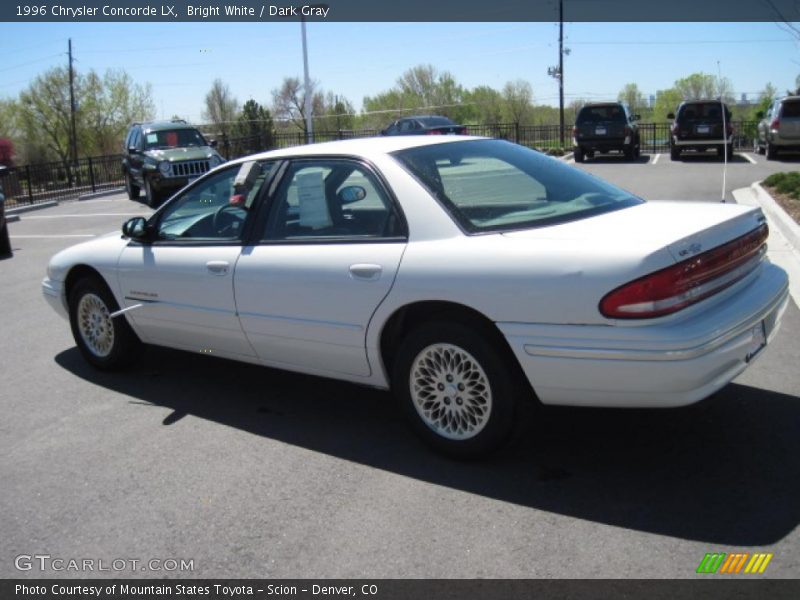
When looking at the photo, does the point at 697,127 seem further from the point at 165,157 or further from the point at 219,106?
the point at 219,106

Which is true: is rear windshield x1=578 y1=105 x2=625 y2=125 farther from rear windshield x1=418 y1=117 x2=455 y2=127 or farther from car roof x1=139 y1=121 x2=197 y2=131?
car roof x1=139 y1=121 x2=197 y2=131

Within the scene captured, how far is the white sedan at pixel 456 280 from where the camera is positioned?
3.48 metres

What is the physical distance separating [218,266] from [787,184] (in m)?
11.1

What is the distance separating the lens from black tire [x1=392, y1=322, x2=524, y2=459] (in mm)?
3820

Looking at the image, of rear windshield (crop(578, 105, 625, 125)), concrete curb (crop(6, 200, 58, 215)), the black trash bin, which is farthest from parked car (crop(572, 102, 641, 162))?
the black trash bin

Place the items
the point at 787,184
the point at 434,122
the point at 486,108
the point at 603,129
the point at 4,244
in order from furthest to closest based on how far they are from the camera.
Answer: the point at 486,108, the point at 434,122, the point at 603,129, the point at 787,184, the point at 4,244

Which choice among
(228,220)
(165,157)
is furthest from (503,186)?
(165,157)

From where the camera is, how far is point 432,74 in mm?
67312

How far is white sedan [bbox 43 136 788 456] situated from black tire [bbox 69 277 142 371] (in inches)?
10.1

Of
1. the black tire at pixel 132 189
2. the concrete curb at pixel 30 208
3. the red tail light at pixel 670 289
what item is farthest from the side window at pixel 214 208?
the concrete curb at pixel 30 208

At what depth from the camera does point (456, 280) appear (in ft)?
12.6

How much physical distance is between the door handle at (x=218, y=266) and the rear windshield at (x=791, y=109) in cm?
2072

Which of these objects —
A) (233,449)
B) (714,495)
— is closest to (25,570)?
(233,449)

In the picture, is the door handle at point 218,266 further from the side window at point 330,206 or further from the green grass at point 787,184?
the green grass at point 787,184
